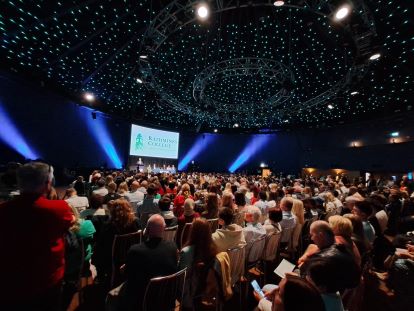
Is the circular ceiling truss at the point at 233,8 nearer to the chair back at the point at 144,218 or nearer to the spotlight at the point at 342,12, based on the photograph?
the spotlight at the point at 342,12

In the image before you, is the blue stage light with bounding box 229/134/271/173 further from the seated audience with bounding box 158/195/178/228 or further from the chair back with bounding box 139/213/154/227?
the seated audience with bounding box 158/195/178/228

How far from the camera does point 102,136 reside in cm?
1559

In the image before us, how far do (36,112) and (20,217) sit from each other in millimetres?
12485

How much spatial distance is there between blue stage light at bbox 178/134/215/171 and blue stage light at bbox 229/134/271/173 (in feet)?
11.9

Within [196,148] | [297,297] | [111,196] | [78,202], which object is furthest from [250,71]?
[196,148]

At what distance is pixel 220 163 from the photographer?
78.1 ft

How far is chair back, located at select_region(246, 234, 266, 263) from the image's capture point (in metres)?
3.04

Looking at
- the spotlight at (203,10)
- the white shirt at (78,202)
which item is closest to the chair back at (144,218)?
the white shirt at (78,202)

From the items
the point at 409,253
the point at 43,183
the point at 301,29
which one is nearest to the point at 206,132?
→ the point at 301,29

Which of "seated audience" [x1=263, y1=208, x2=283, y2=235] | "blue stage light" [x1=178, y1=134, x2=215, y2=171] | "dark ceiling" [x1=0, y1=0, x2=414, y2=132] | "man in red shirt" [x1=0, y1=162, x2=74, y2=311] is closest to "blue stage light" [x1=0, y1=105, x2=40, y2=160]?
"dark ceiling" [x1=0, y1=0, x2=414, y2=132]

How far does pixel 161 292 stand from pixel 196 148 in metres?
21.9

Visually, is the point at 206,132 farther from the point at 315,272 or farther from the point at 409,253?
the point at 315,272

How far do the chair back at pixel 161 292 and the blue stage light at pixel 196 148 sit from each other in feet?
68.5

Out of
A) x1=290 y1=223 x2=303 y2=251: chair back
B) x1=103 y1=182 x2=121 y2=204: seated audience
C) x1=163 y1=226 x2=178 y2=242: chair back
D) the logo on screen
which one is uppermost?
the logo on screen
